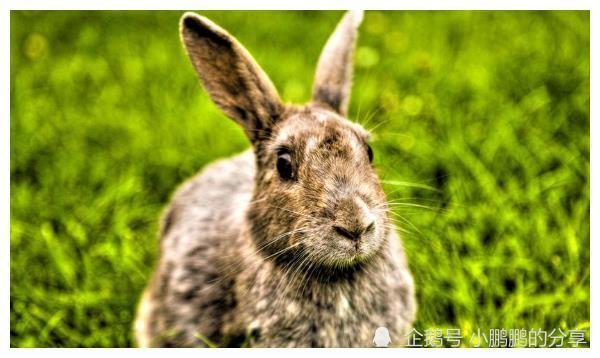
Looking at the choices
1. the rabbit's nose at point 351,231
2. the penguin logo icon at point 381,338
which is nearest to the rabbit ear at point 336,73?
the rabbit's nose at point 351,231

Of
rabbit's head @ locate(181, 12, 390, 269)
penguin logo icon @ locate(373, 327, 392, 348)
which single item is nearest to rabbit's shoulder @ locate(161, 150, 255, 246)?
rabbit's head @ locate(181, 12, 390, 269)

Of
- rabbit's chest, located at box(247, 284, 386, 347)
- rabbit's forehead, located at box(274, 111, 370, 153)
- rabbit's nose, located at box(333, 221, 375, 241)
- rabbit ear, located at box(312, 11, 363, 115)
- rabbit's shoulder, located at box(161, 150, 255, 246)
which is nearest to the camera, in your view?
rabbit's nose, located at box(333, 221, 375, 241)

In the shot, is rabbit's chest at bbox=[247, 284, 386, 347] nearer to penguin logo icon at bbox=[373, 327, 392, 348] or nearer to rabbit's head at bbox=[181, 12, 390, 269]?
penguin logo icon at bbox=[373, 327, 392, 348]

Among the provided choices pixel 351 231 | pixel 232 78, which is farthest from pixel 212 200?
pixel 351 231

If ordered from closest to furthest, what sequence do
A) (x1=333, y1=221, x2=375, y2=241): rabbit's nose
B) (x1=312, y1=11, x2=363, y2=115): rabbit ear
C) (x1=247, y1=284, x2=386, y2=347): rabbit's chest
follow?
(x1=333, y1=221, x2=375, y2=241): rabbit's nose < (x1=247, y1=284, x2=386, y2=347): rabbit's chest < (x1=312, y1=11, x2=363, y2=115): rabbit ear

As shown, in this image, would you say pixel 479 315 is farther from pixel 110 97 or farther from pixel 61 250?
pixel 110 97

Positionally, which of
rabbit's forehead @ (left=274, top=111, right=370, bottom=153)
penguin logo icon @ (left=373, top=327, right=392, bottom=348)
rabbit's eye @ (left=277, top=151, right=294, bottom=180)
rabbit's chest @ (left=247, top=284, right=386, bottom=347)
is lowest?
penguin logo icon @ (left=373, top=327, right=392, bottom=348)

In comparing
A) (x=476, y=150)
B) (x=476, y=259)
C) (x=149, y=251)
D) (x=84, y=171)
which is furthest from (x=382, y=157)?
(x=84, y=171)
